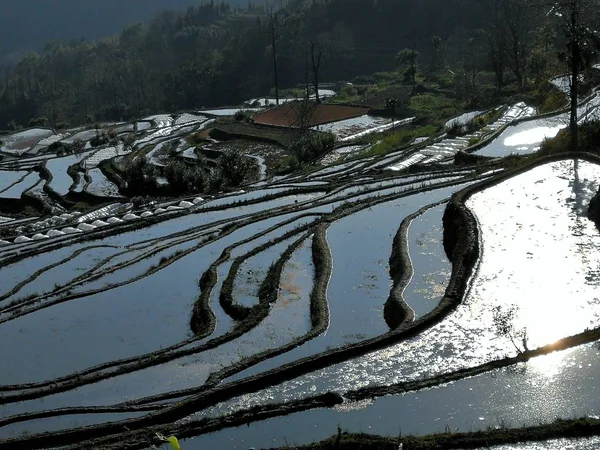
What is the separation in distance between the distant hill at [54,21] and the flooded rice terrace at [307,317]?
164 meters

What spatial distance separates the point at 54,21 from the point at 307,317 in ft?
587

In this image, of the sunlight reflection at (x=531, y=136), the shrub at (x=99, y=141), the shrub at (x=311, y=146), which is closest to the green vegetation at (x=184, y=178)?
the shrub at (x=311, y=146)

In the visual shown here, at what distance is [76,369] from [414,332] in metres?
4.50

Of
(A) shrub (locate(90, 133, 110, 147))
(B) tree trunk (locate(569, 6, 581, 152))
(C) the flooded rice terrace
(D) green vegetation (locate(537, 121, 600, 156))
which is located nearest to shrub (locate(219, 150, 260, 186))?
(C) the flooded rice terrace

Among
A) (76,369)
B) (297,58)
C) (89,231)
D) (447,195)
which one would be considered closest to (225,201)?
(89,231)

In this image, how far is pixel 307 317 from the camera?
35.1 feet

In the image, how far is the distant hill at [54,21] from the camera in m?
170

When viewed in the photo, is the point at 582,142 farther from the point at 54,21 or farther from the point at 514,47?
the point at 54,21

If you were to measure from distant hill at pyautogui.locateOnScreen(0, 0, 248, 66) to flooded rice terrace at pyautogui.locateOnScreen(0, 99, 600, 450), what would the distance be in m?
164

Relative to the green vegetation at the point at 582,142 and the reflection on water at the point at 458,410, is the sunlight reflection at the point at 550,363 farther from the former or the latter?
the green vegetation at the point at 582,142

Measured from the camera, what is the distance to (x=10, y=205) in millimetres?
26453

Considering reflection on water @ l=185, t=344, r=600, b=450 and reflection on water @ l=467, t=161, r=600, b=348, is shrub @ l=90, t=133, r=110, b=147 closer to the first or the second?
reflection on water @ l=467, t=161, r=600, b=348

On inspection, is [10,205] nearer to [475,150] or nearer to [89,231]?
[89,231]

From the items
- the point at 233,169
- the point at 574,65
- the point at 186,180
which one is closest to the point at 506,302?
the point at 574,65
